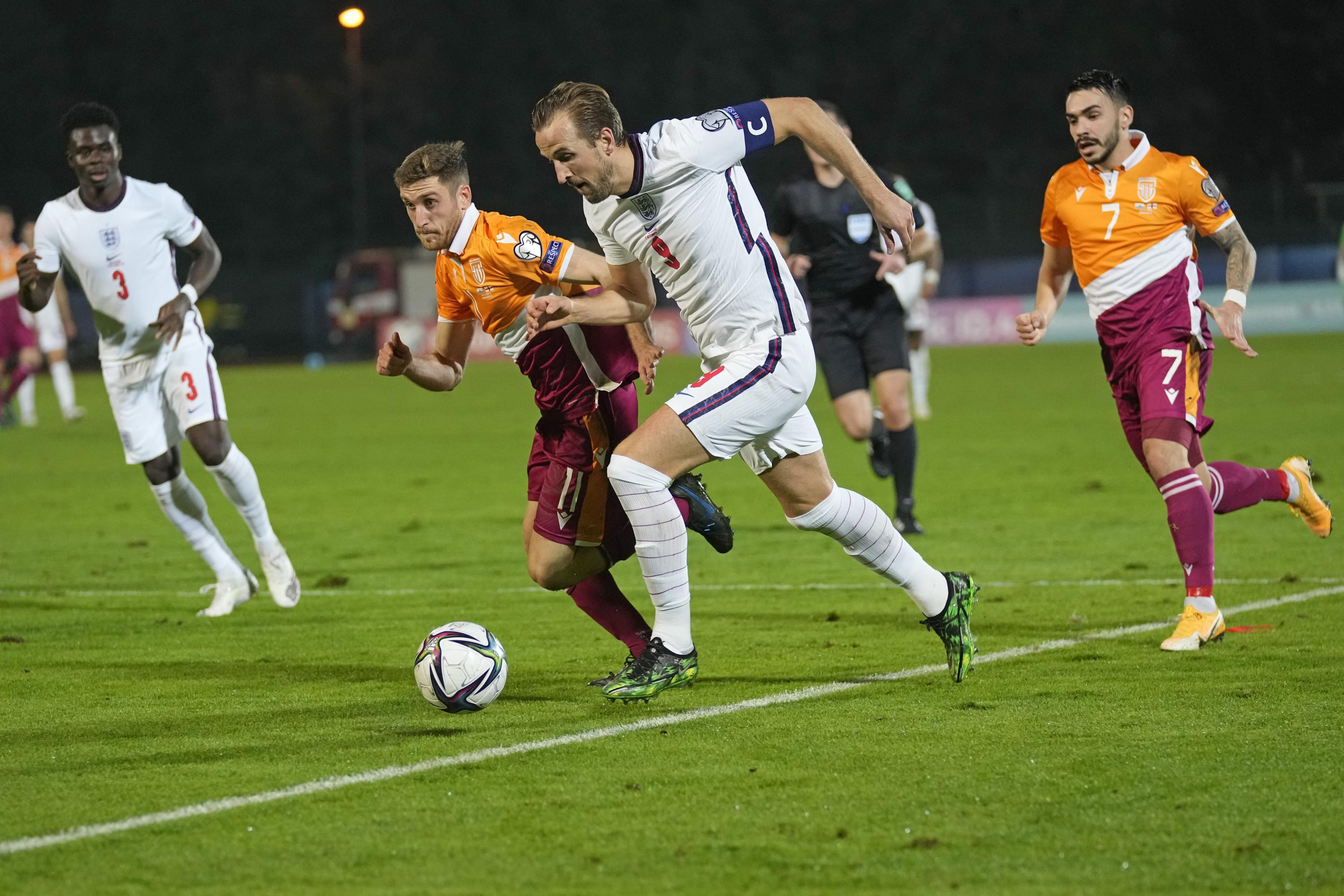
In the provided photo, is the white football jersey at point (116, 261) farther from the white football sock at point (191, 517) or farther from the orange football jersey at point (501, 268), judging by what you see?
the orange football jersey at point (501, 268)

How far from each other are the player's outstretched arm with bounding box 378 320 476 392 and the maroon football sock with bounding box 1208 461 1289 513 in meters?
3.01

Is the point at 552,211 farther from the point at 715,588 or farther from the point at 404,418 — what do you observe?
the point at 715,588

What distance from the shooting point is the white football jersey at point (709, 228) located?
211 inches

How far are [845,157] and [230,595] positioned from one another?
392cm

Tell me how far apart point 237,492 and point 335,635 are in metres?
1.22

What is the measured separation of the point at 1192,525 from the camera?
6375mm

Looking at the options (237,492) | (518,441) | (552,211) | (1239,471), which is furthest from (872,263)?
(552,211)

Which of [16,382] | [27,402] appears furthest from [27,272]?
[27,402]

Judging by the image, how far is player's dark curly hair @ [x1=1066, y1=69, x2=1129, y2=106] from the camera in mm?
6465

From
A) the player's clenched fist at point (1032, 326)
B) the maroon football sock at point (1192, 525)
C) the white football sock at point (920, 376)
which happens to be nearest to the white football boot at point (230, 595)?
the player's clenched fist at point (1032, 326)

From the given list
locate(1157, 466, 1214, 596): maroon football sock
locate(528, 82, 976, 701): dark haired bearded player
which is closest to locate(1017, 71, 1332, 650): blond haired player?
locate(1157, 466, 1214, 596): maroon football sock

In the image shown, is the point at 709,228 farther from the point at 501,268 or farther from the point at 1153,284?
the point at 1153,284

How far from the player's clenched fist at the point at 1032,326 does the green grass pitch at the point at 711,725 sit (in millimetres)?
1141

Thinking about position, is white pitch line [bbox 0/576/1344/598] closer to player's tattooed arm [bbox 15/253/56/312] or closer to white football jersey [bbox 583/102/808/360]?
player's tattooed arm [bbox 15/253/56/312]
